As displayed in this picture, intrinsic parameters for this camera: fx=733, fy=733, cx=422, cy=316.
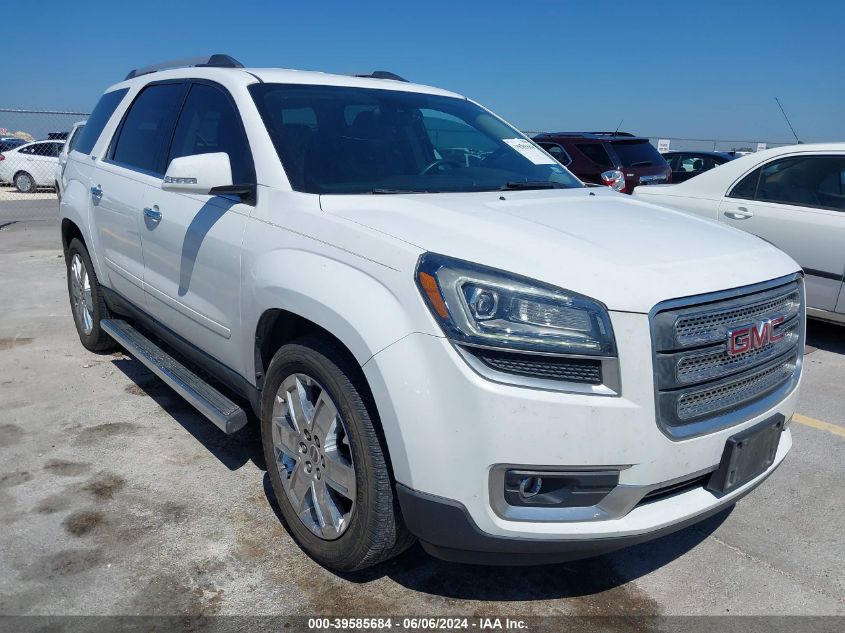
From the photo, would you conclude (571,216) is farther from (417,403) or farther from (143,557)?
(143,557)

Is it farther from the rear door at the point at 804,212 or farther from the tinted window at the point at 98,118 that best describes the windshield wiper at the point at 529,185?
the rear door at the point at 804,212

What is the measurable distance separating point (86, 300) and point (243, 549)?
313 cm

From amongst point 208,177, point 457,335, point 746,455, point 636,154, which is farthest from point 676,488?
point 636,154

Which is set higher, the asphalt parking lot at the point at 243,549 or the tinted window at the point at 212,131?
the tinted window at the point at 212,131

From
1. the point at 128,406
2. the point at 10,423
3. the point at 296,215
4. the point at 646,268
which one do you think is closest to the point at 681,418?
the point at 646,268

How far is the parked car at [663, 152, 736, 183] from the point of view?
14.6 metres

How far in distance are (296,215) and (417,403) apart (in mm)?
1015

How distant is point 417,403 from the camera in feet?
7.14

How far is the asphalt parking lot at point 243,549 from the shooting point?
2656 mm

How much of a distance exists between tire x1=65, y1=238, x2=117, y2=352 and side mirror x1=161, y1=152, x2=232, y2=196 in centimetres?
227

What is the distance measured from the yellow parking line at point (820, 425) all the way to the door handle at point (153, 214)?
3797 millimetres

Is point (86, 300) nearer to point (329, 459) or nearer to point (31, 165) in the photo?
point (329, 459)

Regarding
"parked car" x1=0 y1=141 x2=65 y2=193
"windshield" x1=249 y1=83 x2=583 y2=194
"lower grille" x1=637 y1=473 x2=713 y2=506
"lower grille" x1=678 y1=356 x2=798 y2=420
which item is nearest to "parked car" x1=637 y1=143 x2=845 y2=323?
"windshield" x1=249 y1=83 x2=583 y2=194

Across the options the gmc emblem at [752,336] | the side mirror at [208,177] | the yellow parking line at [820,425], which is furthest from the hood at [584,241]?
the yellow parking line at [820,425]
